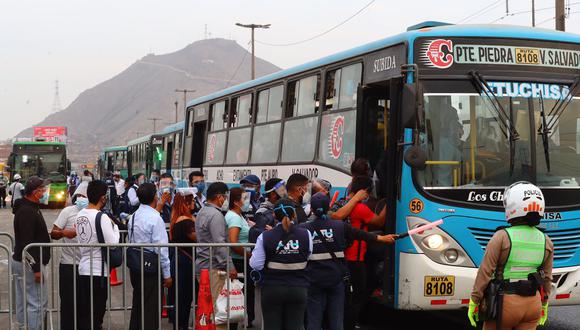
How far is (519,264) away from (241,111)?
1003cm

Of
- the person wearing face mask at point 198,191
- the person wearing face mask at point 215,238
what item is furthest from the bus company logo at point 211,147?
the person wearing face mask at point 215,238

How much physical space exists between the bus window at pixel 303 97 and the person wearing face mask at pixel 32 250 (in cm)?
412

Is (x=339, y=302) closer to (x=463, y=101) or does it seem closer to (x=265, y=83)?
(x=463, y=101)

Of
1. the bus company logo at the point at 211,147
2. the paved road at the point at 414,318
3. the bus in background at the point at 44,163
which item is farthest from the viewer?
the bus in background at the point at 44,163

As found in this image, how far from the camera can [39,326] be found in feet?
27.1

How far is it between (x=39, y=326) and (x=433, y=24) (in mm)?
5478

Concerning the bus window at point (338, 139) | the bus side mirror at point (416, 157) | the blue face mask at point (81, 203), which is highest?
the bus window at point (338, 139)

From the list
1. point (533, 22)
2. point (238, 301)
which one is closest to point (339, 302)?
point (238, 301)

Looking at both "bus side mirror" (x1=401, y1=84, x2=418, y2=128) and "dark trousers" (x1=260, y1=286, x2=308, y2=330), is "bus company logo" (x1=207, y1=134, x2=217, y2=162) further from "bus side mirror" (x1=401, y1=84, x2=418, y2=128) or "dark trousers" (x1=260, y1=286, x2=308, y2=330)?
"dark trousers" (x1=260, y1=286, x2=308, y2=330)

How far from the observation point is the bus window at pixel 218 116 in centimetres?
1611

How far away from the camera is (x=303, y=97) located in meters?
11.8

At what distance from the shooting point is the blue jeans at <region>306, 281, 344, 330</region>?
7125mm

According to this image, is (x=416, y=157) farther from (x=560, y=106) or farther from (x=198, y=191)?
(x=198, y=191)

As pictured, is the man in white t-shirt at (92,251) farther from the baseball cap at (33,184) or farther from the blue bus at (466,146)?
the blue bus at (466,146)
